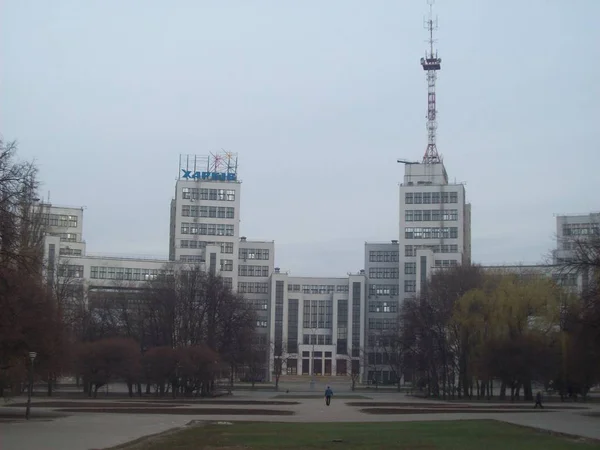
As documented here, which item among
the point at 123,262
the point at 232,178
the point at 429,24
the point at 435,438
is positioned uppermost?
the point at 429,24

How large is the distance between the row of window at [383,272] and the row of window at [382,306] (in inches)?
207

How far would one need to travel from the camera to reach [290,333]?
169000 mm

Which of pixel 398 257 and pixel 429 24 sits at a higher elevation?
pixel 429 24

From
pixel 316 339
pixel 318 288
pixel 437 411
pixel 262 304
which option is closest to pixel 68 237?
pixel 262 304

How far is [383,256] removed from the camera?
16275cm

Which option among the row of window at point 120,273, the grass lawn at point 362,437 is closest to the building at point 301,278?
the row of window at point 120,273

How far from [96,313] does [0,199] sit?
76.8 metres

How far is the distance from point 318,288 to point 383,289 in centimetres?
1646

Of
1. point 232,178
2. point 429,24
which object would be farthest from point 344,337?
point 429,24

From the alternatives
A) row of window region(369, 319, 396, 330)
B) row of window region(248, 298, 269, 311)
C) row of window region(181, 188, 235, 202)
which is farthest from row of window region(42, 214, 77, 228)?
row of window region(369, 319, 396, 330)

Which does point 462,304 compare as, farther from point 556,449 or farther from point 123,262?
point 123,262

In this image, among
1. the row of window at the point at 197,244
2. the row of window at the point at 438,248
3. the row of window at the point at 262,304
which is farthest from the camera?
the row of window at the point at 262,304

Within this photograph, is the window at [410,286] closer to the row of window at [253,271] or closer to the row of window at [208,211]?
the row of window at [253,271]

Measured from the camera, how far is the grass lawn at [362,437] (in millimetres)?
31031
